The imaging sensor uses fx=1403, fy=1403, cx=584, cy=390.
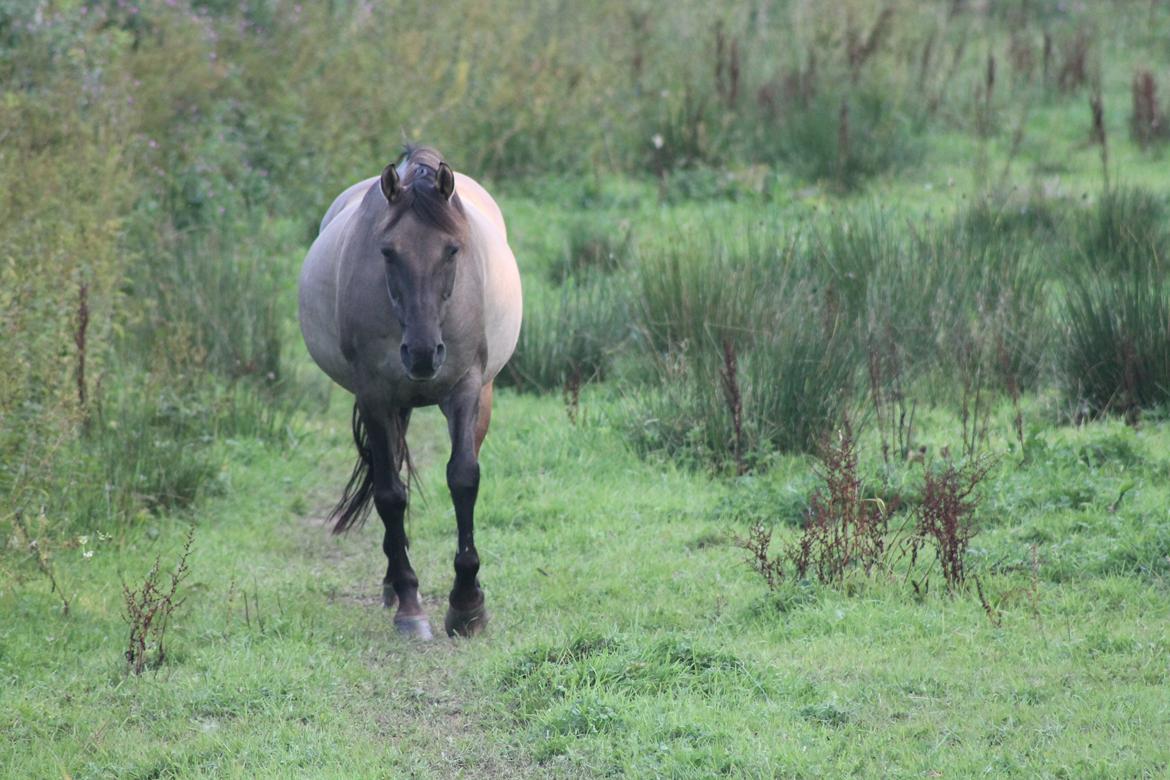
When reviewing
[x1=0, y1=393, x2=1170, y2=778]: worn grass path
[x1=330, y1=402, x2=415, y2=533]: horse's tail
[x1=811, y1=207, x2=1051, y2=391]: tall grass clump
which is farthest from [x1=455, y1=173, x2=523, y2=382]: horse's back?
[x1=811, y1=207, x2=1051, y2=391]: tall grass clump

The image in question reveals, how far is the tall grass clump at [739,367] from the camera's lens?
6.79 m

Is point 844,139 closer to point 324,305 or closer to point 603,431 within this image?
point 603,431

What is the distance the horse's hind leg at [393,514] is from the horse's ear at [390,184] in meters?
0.92

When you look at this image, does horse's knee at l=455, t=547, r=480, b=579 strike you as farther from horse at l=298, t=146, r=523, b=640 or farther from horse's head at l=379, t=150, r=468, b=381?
horse's head at l=379, t=150, r=468, b=381

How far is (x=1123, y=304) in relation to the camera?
698cm

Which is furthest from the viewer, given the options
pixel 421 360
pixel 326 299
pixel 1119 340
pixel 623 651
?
pixel 1119 340

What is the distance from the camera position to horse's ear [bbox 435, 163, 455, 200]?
5.14 m

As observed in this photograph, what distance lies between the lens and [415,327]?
4938mm

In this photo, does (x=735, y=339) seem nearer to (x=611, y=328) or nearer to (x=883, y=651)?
(x=611, y=328)

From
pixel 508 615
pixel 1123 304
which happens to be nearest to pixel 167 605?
pixel 508 615

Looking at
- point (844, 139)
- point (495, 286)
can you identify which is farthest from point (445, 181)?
point (844, 139)

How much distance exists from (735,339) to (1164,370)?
2.12 meters

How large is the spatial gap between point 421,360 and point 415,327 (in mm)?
123

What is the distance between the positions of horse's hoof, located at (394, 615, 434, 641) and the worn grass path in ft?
0.21
